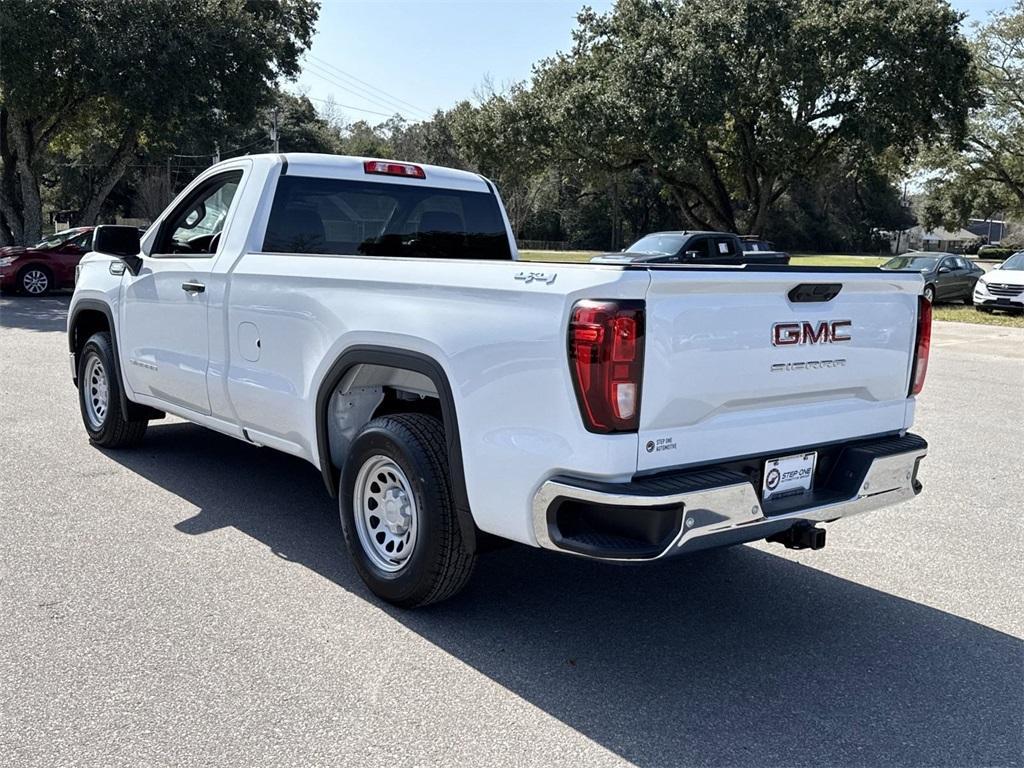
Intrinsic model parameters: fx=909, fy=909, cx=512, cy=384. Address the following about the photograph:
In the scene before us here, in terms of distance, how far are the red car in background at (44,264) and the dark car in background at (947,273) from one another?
801 inches

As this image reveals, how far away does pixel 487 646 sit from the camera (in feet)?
12.5

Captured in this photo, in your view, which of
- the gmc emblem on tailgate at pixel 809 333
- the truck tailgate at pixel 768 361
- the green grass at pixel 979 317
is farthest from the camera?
the green grass at pixel 979 317

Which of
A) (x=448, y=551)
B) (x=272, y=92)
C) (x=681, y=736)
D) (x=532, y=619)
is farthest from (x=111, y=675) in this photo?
(x=272, y=92)

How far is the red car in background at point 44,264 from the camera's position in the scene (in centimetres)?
2067

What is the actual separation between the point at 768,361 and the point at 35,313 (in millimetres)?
17256

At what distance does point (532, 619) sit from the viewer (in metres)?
4.11

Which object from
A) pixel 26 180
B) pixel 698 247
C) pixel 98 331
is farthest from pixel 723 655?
pixel 26 180

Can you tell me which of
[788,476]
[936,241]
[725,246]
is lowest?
[936,241]

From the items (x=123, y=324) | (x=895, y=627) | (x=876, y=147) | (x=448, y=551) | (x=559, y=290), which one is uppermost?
(x=876, y=147)

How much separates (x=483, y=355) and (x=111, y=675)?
187 cm

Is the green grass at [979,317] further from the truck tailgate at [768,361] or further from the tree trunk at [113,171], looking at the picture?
the tree trunk at [113,171]

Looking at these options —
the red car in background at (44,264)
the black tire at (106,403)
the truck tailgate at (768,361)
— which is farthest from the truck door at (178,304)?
the red car in background at (44,264)

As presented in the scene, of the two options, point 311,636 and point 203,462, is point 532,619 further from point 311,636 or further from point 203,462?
point 203,462

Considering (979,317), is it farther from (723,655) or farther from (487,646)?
(487,646)
